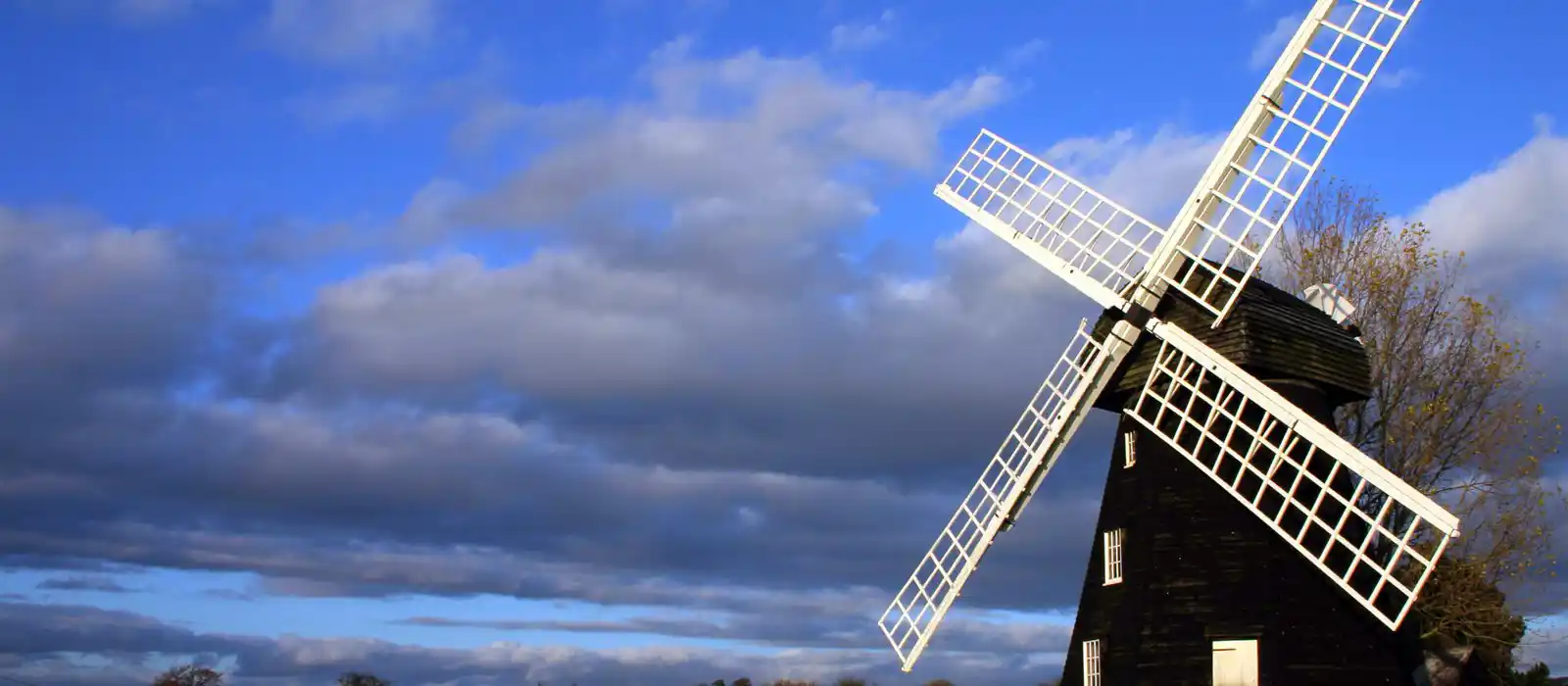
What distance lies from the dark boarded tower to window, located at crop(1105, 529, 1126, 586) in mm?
30

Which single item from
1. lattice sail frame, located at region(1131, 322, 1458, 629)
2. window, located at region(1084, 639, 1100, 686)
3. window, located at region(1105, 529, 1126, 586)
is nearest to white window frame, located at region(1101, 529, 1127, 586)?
window, located at region(1105, 529, 1126, 586)

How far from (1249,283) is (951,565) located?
26.9 feet

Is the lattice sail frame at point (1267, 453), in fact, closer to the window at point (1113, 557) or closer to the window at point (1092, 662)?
the window at point (1113, 557)

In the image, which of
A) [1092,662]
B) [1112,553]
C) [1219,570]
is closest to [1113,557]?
[1112,553]

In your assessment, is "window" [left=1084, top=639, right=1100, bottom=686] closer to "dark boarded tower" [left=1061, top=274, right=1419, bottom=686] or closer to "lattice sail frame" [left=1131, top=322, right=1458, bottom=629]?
"dark boarded tower" [left=1061, top=274, right=1419, bottom=686]

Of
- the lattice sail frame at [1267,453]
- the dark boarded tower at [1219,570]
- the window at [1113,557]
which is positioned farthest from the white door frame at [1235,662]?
the window at [1113,557]

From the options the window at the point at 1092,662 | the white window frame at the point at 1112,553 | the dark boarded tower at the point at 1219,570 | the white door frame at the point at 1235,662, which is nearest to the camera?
the white door frame at the point at 1235,662

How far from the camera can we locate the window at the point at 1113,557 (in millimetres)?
26203

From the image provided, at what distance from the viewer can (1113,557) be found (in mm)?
26438

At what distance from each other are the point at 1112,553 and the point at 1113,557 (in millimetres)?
83

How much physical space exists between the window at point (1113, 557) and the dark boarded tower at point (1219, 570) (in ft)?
0.10

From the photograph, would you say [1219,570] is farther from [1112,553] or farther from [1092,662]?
[1092,662]

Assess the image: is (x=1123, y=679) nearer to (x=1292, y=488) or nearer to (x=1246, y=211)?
(x=1292, y=488)

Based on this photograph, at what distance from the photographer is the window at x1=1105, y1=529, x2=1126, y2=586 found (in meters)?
26.2
